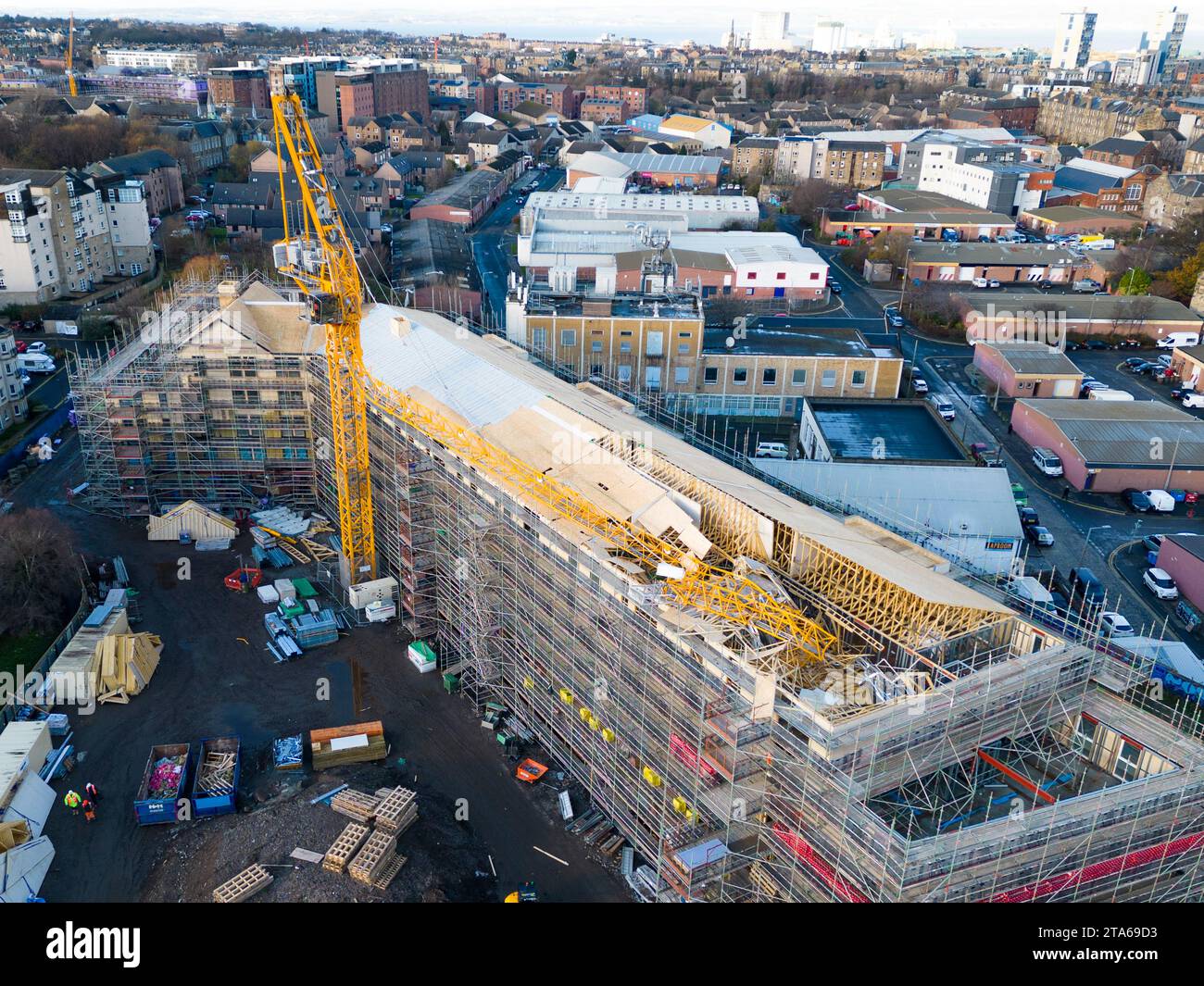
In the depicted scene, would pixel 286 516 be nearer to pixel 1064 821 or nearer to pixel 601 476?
pixel 601 476

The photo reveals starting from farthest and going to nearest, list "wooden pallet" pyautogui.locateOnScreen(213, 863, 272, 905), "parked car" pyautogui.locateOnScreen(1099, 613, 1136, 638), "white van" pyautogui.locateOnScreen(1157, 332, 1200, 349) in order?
"white van" pyautogui.locateOnScreen(1157, 332, 1200, 349), "parked car" pyautogui.locateOnScreen(1099, 613, 1136, 638), "wooden pallet" pyautogui.locateOnScreen(213, 863, 272, 905)

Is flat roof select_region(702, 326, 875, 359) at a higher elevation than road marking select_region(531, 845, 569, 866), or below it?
higher

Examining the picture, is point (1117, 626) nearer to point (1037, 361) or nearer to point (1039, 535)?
point (1039, 535)

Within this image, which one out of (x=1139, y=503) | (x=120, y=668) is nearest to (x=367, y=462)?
(x=120, y=668)

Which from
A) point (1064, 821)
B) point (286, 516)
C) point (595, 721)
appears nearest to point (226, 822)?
point (595, 721)

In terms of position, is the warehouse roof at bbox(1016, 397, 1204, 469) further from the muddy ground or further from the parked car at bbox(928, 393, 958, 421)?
the muddy ground

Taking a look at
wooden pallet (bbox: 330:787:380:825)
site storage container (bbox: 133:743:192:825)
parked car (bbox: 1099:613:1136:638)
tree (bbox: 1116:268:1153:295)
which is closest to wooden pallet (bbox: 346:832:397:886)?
wooden pallet (bbox: 330:787:380:825)
